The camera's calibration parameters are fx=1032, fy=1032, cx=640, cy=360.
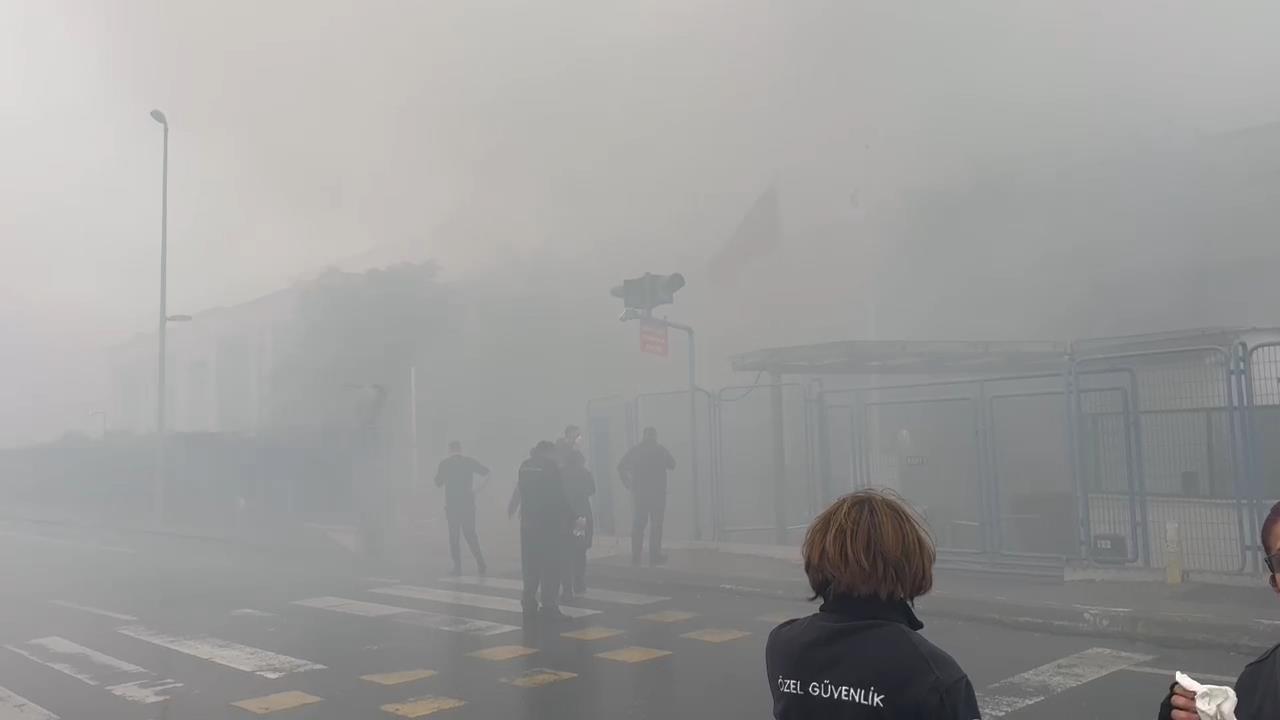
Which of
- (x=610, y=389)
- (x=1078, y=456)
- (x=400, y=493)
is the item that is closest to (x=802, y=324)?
(x=610, y=389)

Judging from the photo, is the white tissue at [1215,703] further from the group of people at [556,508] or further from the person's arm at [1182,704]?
the group of people at [556,508]

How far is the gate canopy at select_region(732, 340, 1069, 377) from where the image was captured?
37.7 ft

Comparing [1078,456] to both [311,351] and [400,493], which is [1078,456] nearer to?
[400,493]

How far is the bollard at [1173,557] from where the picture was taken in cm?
864

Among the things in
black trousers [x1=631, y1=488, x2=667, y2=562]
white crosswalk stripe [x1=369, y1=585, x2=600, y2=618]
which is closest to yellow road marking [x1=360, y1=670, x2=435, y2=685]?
white crosswalk stripe [x1=369, y1=585, x2=600, y2=618]

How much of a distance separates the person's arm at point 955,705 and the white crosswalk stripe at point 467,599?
738cm

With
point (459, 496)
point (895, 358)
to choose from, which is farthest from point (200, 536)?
point (895, 358)

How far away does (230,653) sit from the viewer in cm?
743

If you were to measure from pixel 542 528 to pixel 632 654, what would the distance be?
6.91 ft

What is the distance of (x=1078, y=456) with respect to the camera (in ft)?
31.5

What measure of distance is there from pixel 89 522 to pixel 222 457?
4534 mm

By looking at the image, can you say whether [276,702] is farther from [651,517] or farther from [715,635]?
[651,517]

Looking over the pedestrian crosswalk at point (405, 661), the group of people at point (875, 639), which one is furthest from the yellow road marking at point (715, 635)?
the group of people at point (875, 639)

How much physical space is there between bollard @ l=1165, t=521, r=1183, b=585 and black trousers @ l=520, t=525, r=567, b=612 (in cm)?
515
